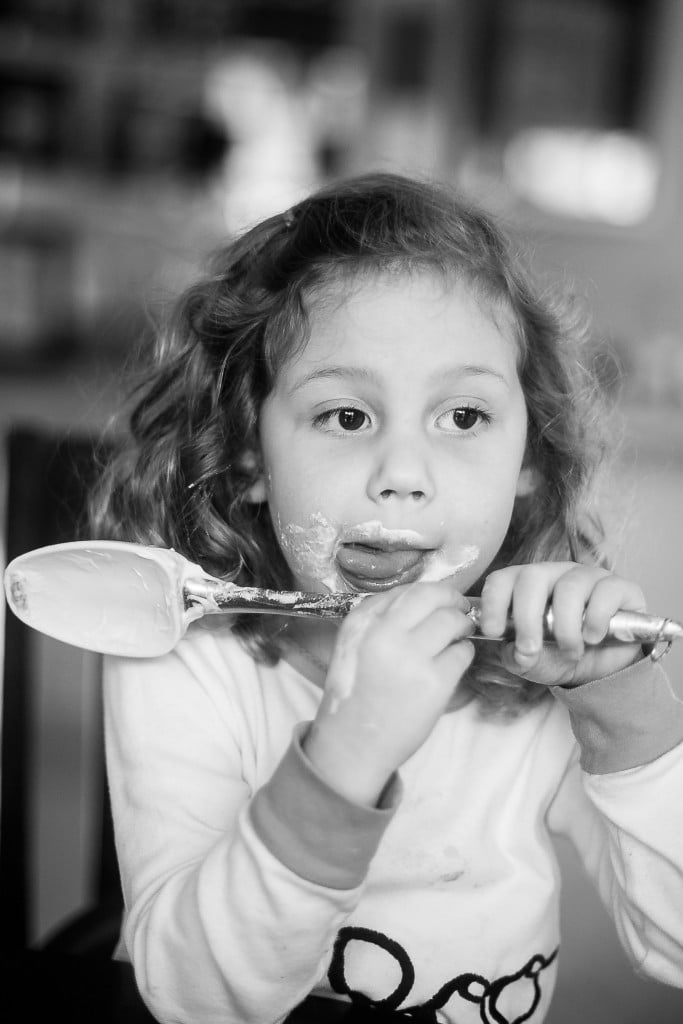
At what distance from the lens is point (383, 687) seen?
60 centimetres

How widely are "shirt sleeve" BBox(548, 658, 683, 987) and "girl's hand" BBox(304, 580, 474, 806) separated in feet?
0.42

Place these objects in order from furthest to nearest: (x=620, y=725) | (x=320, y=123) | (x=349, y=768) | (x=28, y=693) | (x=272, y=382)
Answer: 1. (x=320, y=123)
2. (x=28, y=693)
3. (x=272, y=382)
4. (x=620, y=725)
5. (x=349, y=768)

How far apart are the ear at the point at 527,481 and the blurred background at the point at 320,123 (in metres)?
2.05

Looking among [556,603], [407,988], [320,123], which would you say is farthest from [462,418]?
[320,123]

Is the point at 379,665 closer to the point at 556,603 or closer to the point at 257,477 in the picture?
the point at 556,603

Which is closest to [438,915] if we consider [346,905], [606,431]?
[346,905]

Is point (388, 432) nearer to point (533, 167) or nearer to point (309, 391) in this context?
point (309, 391)

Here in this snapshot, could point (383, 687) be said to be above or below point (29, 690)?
above

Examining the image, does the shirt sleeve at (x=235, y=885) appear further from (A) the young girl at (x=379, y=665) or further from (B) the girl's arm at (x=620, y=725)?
(B) the girl's arm at (x=620, y=725)

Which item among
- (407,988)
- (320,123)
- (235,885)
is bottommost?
(407,988)

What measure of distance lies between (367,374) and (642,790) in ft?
1.15

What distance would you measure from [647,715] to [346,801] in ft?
0.78

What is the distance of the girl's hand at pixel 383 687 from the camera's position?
589mm

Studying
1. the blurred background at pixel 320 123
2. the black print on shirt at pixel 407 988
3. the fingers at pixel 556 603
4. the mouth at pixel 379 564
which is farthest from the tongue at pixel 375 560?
the blurred background at pixel 320 123
